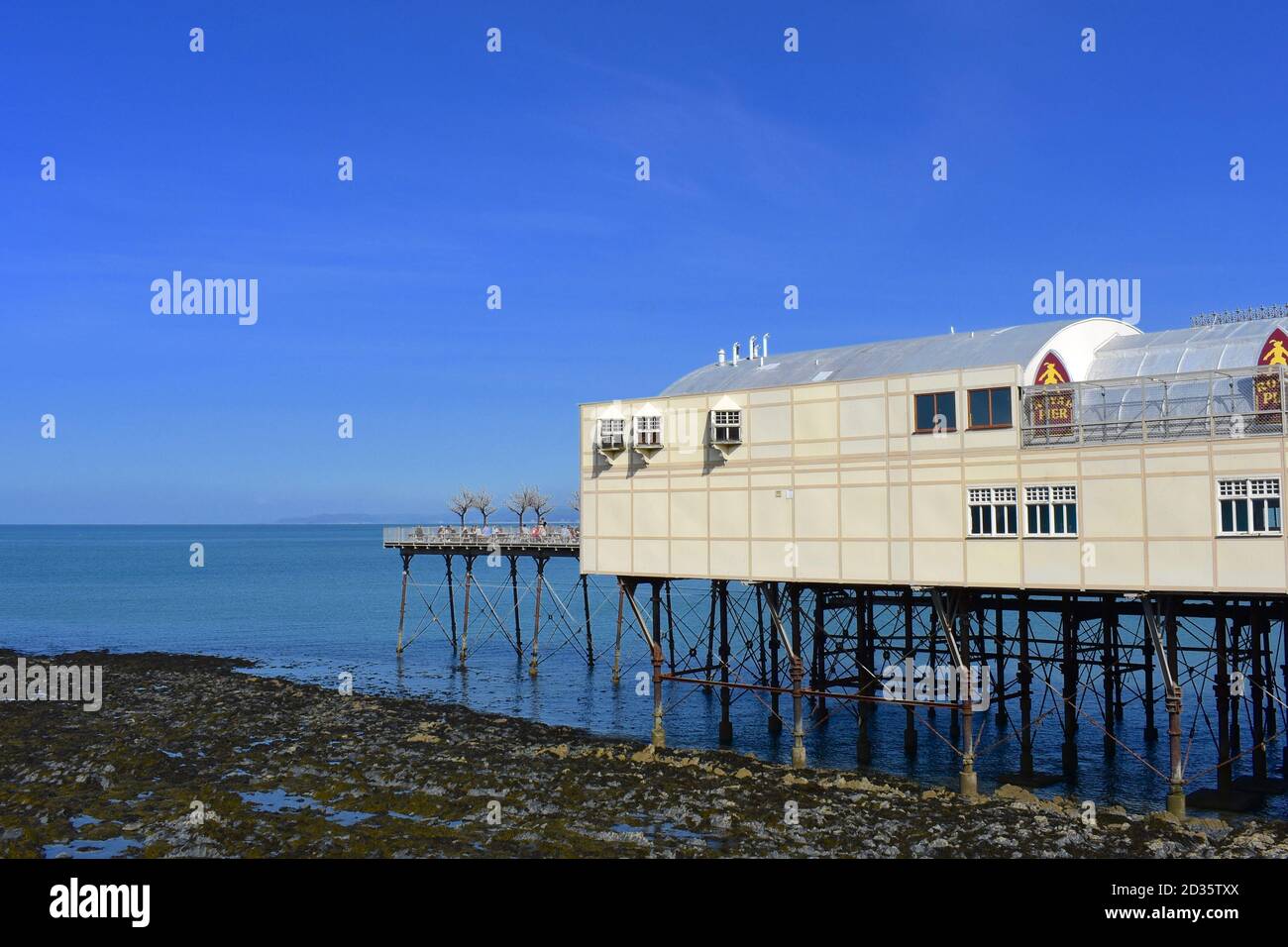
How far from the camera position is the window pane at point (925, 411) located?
112 feet

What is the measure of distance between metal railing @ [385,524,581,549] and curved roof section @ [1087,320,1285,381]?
3449cm

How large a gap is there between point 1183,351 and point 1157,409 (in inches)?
161

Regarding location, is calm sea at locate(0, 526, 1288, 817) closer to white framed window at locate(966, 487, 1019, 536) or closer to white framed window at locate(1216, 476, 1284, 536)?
white framed window at locate(1216, 476, 1284, 536)

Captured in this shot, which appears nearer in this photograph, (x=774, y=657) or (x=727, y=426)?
(x=727, y=426)

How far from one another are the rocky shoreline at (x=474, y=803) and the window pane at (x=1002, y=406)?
11346 mm

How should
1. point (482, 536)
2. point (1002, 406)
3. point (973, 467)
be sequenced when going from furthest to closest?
1. point (482, 536)
2. point (973, 467)
3. point (1002, 406)

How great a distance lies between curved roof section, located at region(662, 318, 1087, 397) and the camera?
118ft

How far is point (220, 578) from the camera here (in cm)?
16850

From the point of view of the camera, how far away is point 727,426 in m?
38.3

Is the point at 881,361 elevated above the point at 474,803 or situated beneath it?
elevated above

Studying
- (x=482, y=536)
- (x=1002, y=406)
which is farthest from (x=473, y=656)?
(x=1002, y=406)

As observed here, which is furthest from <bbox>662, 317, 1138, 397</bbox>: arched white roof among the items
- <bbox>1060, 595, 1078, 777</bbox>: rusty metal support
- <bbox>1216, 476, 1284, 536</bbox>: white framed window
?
<bbox>1060, 595, 1078, 777</bbox>: rusty metal support

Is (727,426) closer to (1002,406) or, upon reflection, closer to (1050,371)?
(1002,406)
